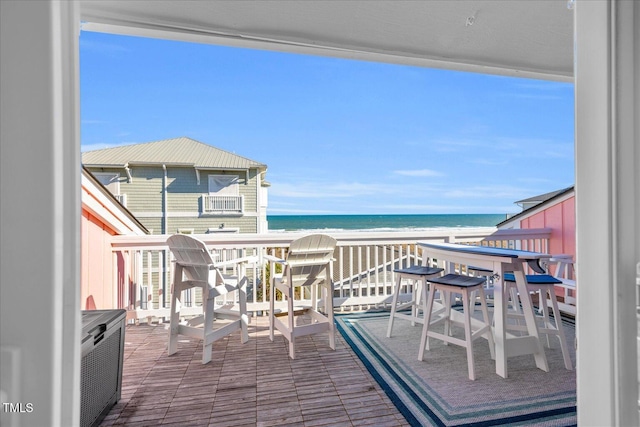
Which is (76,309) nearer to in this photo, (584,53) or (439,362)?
(584,53)

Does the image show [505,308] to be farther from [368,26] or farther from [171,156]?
[171,156]

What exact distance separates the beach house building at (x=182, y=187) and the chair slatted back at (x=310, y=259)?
33.9 feet

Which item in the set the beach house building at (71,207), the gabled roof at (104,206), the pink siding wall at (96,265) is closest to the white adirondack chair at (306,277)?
the pink siding wall at (96,265)

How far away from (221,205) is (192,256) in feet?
35.2

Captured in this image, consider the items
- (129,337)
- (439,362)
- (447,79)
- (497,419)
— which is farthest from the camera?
(447,79)

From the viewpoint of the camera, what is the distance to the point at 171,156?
535 inches

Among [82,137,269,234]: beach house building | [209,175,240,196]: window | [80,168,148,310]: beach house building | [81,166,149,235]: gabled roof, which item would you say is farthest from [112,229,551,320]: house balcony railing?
[209,175,240,196]: window

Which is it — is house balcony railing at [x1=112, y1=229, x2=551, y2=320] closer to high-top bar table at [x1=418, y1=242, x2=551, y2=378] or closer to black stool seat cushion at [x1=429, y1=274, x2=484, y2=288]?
black stool seat cushion at [x1=429, y1=274, x2=484, y2=288]

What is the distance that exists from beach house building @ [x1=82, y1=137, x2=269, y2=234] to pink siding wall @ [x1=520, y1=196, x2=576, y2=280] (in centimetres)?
1042

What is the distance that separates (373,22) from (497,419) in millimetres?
2638

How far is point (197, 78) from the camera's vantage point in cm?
1733

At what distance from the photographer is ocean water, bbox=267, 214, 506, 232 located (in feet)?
88.8

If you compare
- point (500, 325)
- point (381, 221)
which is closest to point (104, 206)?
point (500, 325)

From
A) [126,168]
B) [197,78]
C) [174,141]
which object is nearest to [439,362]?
[126,168]
